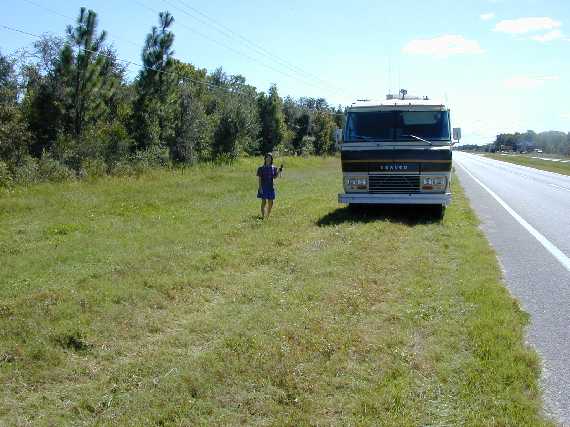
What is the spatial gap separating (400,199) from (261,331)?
7.83 meters

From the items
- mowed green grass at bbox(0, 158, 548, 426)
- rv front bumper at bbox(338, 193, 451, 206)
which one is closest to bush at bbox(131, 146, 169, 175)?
rv front bumper at bbox(338, 193, 451, 206)

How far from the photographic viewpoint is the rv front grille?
40.0 feet

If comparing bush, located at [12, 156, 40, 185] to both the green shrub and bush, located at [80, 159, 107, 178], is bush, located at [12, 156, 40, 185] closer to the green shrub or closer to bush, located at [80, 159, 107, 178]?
bush, located at [80, 159, 107, 178]

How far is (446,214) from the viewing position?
13.6 meters

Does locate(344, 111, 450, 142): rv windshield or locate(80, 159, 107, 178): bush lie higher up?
locate(344, 111, 450, 142): rv windshield

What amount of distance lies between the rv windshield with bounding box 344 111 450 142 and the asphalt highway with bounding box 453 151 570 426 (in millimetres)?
2428

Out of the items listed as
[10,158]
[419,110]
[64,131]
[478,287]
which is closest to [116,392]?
[478,287]

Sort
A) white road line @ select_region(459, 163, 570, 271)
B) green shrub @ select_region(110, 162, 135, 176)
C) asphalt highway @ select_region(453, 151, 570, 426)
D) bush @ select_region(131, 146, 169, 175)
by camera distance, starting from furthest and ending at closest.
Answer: bush @ select_region(131, 146, 169, 175), green shrub @ select_region(110, 162, 135, 176), white road line @ select_region(459, 163, 570, 271), asphalt highway @ select_region(453, 151, 570, 426)

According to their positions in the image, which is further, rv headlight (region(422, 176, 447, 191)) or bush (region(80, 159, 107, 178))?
bush (region(80, 159, 107, 178))

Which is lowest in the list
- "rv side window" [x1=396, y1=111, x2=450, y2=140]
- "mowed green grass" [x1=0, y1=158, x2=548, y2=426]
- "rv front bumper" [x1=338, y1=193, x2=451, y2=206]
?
"mowed green grass" [x1=0, y1=158, x2=548, y2=426]

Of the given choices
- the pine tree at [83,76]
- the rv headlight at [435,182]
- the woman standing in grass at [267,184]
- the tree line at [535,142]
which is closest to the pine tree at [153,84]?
the pine tree at [83,76]

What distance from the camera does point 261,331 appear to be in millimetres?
5090

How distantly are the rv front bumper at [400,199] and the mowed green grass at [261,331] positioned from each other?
1.64 meters

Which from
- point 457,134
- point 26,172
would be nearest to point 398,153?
point 457,134
